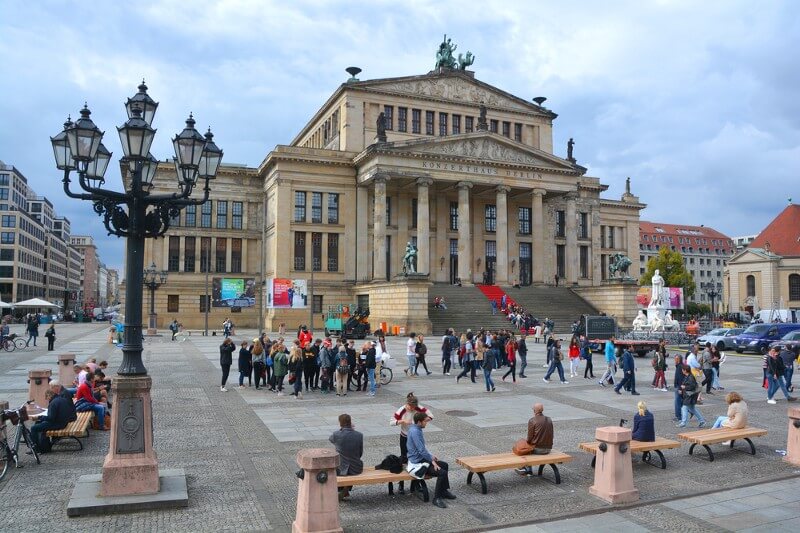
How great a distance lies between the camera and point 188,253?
61938 millimetres

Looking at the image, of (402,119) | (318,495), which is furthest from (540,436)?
(402,119)

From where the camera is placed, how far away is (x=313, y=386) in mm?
21156

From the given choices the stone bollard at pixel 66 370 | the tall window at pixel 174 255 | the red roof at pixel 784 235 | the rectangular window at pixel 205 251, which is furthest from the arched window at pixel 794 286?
the stone bollard at pixel 66 370

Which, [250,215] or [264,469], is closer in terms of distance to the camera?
[264,469]

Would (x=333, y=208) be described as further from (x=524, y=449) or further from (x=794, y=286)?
(x=794, y=286)

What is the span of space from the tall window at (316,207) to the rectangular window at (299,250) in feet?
5.81

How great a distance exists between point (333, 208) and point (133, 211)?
50.0 m

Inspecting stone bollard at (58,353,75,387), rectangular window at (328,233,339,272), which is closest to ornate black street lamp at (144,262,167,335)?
rectangular window at (328,233,339,272)

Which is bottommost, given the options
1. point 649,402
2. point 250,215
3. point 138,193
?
point 649,402

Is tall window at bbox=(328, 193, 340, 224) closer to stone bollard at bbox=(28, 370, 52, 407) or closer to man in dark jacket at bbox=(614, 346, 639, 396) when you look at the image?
A: man in dark jacket at bbox=(614, 346, 639, 396)

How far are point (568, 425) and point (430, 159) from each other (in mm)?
42324

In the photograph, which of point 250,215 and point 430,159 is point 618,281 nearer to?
point 430,159

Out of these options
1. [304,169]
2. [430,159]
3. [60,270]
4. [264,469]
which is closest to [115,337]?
[304,169]

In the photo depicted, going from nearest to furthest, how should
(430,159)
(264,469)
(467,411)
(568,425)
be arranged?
1. (264,469)
2. (568,425)
3. (467,411)
4. (430,159)
